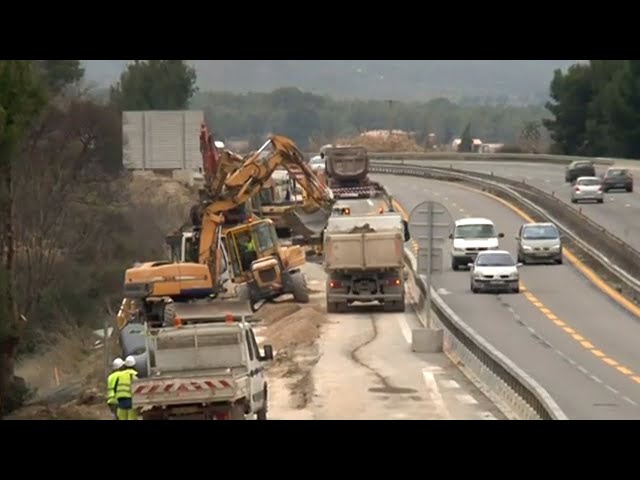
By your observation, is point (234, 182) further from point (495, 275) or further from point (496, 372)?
point (496, 372)

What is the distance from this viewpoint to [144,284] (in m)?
37.1

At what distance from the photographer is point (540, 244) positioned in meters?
54.9

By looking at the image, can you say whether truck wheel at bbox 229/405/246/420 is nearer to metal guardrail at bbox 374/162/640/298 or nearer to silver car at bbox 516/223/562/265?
metal guardrail at bbox 374/162/640/298

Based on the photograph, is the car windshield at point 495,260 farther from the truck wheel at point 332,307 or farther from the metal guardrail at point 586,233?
the truck wheel at point 332,307

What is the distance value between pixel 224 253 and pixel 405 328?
17.6 ft

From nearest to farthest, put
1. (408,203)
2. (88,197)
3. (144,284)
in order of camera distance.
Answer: (144,284), (88,197), (408,203)

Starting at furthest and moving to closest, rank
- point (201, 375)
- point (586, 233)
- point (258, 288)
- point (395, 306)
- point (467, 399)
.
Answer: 1. point (586, 233)
2. point (395, 306)
3. point (258, 288)
4. point (467, 399)
5. point (201, 375)

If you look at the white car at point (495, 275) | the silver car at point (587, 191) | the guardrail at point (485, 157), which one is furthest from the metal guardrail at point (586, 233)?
the guardrail at point (485, 157)

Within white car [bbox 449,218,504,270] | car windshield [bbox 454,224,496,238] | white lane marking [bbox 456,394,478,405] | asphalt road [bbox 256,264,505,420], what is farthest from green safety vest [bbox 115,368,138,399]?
car windshield [bbox 454,224,496,238]

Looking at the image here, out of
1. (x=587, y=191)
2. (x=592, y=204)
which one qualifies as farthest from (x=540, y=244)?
(x=592, y=204)

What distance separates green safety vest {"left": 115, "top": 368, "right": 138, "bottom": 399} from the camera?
20.4 meters

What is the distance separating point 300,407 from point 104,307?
109ft
